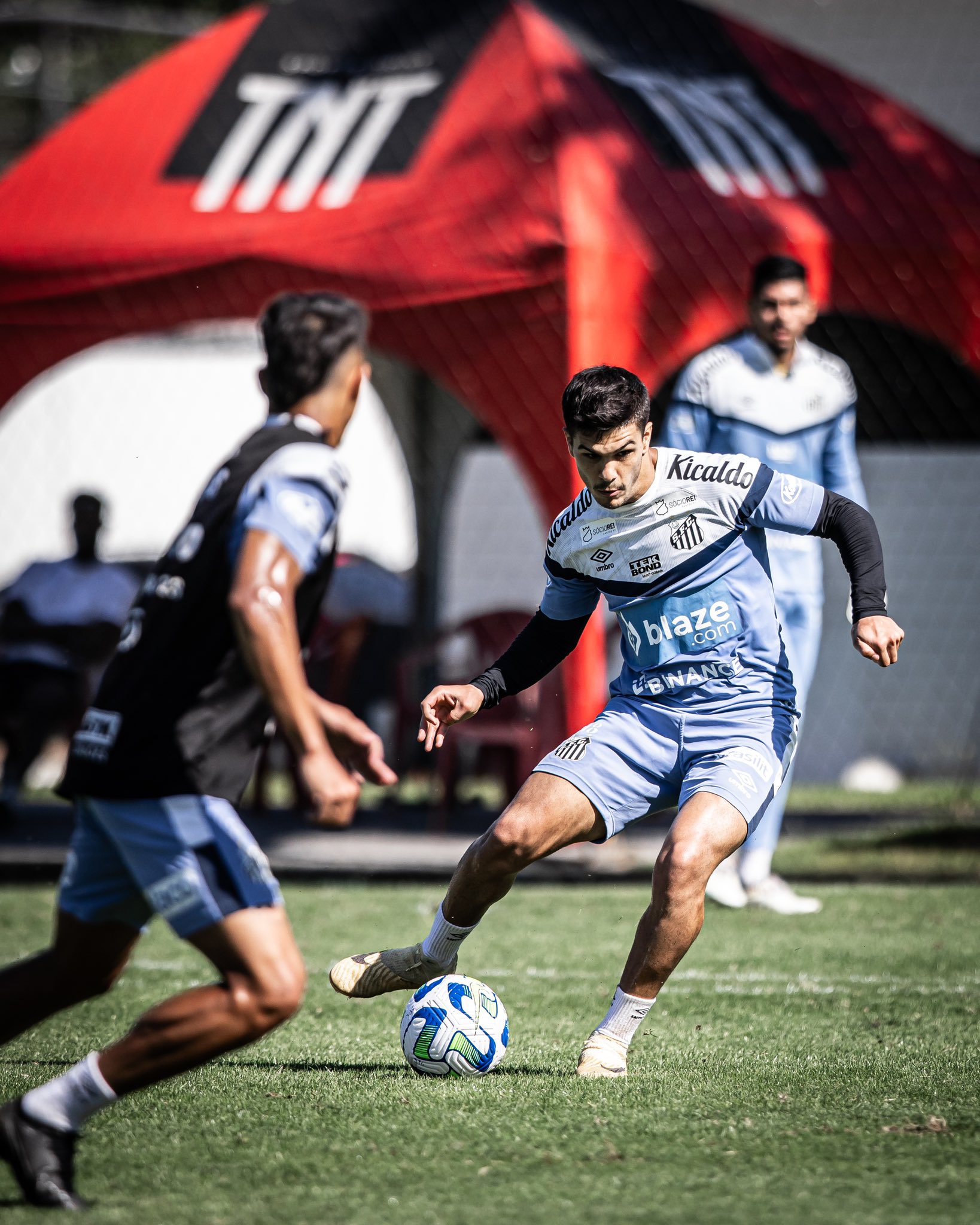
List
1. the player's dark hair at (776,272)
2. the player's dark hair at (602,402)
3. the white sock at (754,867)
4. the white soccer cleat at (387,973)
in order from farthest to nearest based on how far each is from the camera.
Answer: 1. the white sock at (754,867)
2. the player's dark hair at (776,272)
3. the white soccer cleat at (387,973)
4. the player's dark hair at (602,402)

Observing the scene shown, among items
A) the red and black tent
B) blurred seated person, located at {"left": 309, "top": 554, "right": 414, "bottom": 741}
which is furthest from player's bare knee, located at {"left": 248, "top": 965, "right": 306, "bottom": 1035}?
blurred seated person, located at {"left": 309, "top": 554, "right": 414, "bottom": 741}

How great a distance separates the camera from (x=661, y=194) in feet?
28.7

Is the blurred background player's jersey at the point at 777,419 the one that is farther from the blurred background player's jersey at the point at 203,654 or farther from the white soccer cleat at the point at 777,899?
the blurred background player's jersey at the point at 203,654

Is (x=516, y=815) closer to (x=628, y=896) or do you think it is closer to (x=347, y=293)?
(x=628, y=896)

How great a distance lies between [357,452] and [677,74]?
24.2 ft

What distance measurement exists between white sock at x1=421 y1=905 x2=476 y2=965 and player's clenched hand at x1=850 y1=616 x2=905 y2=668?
1.32 m

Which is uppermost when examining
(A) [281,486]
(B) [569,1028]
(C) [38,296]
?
(A) [281,486]

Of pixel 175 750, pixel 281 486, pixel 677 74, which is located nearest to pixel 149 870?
pixel 175 750

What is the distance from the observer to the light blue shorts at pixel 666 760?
4438 millimetres

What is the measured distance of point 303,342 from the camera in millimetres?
3422

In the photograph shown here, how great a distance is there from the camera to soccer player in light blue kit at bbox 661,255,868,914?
7.02m

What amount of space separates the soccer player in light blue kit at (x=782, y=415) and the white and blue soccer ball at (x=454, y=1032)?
9.64 feet

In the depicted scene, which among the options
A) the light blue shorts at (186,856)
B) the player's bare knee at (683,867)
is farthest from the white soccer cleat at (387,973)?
the light blue shorts at (186,856)

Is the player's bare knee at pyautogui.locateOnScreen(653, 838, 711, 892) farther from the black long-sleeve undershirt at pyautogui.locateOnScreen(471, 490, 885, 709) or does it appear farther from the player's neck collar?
the player's neck collar
